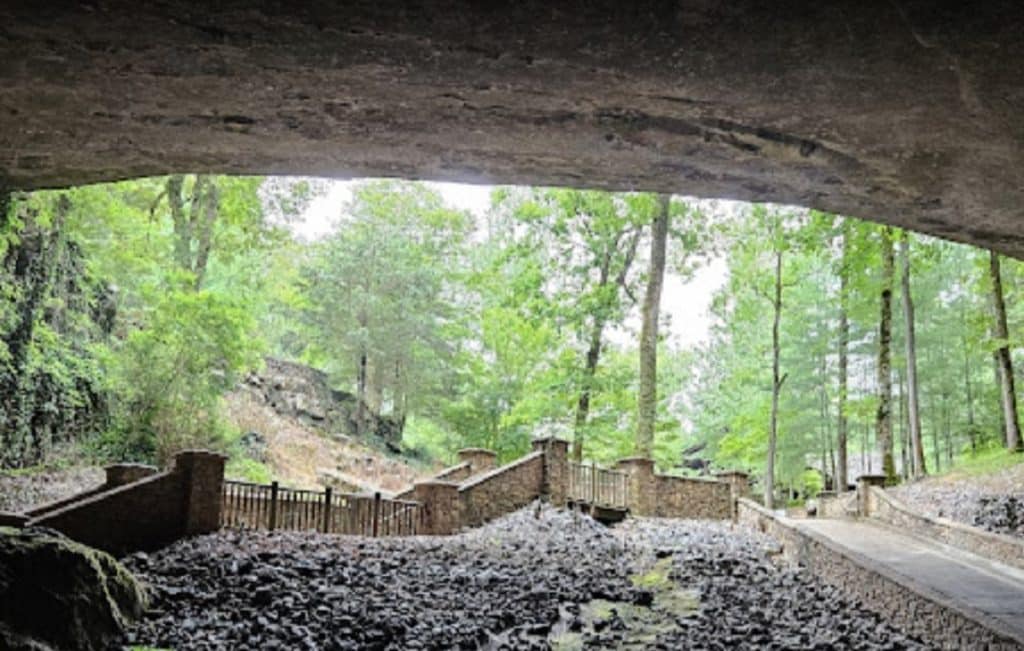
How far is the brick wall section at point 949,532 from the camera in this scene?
10453mm

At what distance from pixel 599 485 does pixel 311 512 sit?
8067 mm

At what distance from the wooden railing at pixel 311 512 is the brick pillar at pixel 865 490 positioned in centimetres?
1015

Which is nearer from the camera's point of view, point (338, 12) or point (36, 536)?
point (338, 12)

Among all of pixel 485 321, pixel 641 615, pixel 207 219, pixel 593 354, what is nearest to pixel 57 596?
pixel 641 615

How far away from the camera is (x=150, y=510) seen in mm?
10008

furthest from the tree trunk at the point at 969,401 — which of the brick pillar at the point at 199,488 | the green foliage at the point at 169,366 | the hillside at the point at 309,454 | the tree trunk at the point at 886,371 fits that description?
the brick pillar at the point at 199,488

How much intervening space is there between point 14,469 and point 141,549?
5.68 m

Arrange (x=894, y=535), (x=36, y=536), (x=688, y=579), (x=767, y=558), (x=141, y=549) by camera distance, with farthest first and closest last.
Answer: (x=894, y=535), (x=767, y=558), (x=688, y=579), (x=141, y=549), (x=36, y=536)

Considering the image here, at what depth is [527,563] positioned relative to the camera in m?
11.5

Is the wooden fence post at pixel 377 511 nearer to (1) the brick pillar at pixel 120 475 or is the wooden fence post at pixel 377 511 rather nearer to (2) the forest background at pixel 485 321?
(1) the brick pillar at pixel 120 475

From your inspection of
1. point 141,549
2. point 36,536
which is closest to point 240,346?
point 141,549

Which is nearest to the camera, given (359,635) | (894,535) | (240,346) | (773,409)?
(359,635)

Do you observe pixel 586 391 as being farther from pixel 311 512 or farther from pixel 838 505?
pixel 311 512

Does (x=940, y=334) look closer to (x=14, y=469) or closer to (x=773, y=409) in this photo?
(x=773, y=409)
